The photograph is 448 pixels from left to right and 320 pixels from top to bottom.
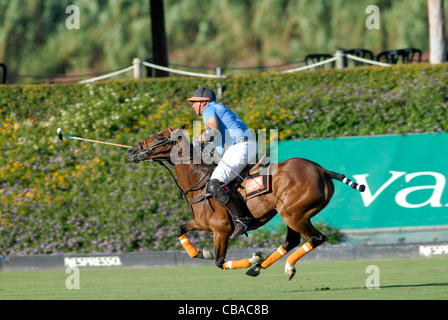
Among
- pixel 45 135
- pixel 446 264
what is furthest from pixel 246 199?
pixel 45 135

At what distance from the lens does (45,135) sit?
15.8 meters

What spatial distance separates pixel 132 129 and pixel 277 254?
Answer: 24.8 ft

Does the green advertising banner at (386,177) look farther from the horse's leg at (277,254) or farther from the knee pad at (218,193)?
the knee pad at (218,193)

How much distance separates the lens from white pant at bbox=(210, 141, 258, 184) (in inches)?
342

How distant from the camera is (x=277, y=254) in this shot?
8.70m

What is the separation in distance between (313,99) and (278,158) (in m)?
1.93

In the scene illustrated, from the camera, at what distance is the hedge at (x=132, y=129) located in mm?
14344

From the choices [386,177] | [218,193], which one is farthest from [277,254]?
[386,177]

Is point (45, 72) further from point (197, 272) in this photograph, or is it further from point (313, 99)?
point (197, 272)

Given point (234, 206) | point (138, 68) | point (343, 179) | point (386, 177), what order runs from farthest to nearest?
point (138, 68) → point (386, 177) → point (234, 206) → point (343, 179)

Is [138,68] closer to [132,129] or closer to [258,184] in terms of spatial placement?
[132,129]

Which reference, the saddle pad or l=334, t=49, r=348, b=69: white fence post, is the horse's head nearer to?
the saddle pad

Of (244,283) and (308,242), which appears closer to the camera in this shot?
(308,242)

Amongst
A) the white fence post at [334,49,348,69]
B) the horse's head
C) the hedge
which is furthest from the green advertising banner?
the horse's head
